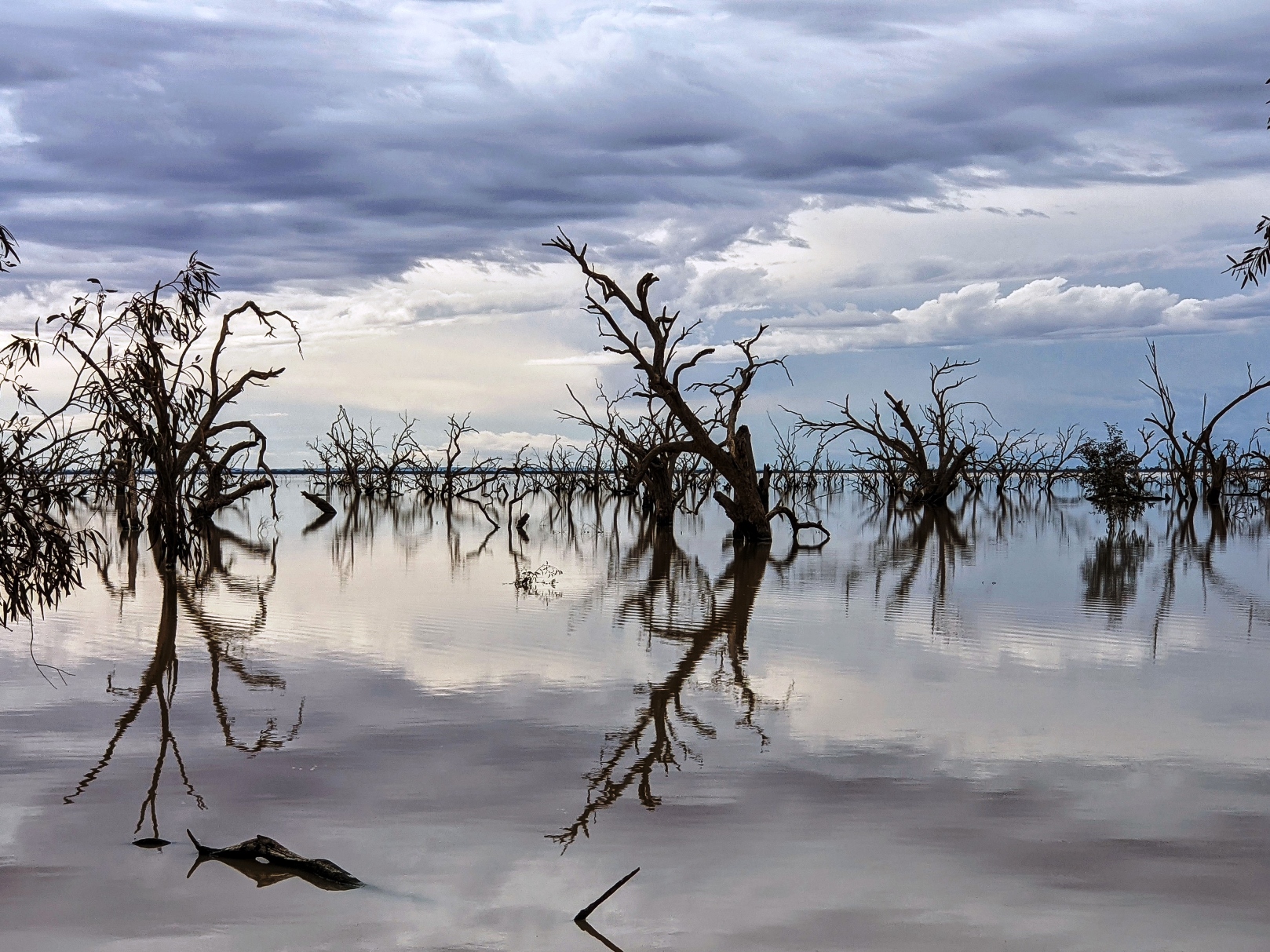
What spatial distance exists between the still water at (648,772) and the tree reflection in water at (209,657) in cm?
4

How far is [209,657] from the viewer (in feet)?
33.4

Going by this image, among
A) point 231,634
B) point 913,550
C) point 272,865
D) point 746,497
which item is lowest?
point 913,550

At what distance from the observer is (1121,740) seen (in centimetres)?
714

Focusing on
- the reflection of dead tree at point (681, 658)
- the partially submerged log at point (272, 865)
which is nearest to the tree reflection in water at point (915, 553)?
the reflection of dead tree at point (681, 658)

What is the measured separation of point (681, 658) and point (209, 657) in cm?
382

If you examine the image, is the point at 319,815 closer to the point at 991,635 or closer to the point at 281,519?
the point at 991,635

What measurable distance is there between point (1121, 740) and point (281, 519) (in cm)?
2971

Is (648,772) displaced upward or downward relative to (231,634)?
upward

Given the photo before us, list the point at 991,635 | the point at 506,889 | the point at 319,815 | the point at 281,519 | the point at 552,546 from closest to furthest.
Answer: the point at 506,889
the point at 319,815
the point at 991,635
the point at 552,546
the point at 281,519

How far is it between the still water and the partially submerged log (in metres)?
0.04

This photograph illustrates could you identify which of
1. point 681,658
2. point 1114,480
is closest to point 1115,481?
point 1114,480

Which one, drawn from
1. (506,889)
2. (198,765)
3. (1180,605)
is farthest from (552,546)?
(506,889)

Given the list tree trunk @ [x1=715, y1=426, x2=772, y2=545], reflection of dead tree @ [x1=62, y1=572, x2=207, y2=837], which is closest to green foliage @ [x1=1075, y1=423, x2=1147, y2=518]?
tree trunk @ [x1=715, y1=426, x2=772, y2=545]

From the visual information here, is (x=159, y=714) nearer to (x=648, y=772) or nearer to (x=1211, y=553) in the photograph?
(x=648, y=772)
